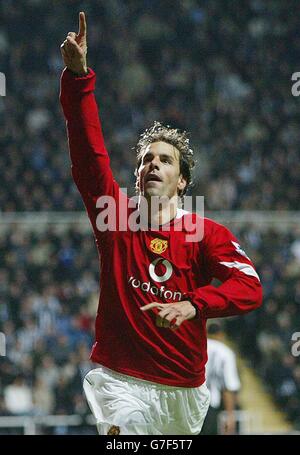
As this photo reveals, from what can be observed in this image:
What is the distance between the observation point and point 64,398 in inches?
485

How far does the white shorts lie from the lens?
4.98 meters

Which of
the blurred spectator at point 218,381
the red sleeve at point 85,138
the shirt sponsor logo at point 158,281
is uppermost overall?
the red sleeve at point 85,138

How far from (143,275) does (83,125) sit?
0.81 metres

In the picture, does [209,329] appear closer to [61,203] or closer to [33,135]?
[61,203]

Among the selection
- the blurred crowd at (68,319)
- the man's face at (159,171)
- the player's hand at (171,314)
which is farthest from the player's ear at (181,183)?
the blurred crowd at (68,319)

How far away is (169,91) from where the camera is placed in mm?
18828

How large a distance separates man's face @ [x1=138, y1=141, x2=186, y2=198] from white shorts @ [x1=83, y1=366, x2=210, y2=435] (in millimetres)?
938

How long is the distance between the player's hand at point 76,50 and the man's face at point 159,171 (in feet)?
1.98

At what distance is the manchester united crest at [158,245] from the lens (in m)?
5.26

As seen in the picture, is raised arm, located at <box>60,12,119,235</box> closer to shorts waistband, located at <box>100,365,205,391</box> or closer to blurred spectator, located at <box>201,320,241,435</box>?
shorts waistband, located at <box>100,365,205,391</box>

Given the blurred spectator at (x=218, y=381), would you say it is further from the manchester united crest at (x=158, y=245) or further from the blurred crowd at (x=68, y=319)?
the manchester united crest at (x=158, y=245)

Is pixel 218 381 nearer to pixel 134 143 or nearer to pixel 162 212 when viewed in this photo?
pixel 162 212

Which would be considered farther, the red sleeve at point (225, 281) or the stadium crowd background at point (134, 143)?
the stadium crowd background at point (134, 143)

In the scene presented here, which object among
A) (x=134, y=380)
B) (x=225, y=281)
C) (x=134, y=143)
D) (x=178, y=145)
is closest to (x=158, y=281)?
(x=225, y=281)
